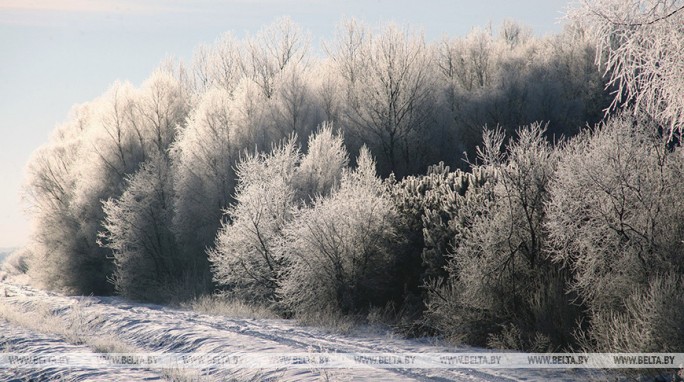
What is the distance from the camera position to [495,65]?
188 ft

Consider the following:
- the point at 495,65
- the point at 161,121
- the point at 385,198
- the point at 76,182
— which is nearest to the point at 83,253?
A: the point at 76,182

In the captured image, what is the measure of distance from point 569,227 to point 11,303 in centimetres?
2752

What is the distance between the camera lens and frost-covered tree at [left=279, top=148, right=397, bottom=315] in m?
22.0

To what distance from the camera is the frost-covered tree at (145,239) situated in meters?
36.9

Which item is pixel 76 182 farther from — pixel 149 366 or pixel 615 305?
pixel 615 305

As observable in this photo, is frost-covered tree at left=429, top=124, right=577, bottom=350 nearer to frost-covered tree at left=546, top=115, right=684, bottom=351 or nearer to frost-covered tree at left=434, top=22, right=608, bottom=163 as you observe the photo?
frost-covered tree at left=546, top=115, right=684, bottom=351

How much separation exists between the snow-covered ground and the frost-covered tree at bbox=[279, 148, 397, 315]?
1.46m

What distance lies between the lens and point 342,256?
22172mm

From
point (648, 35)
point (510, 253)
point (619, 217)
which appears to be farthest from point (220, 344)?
point (648, 35)

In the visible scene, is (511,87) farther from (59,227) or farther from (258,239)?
(59,227)

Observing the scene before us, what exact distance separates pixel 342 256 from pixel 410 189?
12.4 feet

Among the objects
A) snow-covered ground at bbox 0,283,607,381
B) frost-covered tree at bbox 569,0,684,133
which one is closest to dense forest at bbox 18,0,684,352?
frost-covered tree at bbox 569,0,684,133

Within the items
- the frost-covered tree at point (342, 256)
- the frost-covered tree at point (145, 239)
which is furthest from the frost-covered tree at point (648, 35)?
the frost-covered tree at point (145, 239)

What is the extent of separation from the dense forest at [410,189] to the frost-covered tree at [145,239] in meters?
0.13
